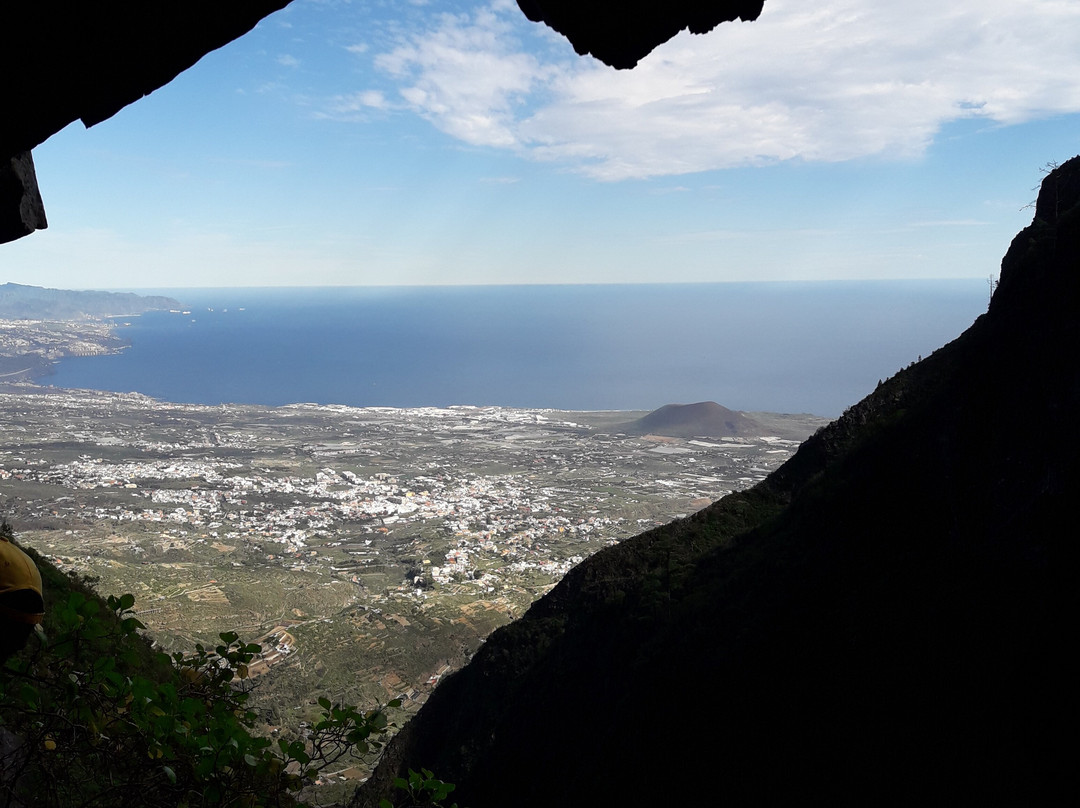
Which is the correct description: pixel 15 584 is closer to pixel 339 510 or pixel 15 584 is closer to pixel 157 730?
pixel 157 730

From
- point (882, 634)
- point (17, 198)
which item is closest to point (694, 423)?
point (882, 634)

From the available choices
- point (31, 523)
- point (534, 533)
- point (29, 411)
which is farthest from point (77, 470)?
point (534, 533)

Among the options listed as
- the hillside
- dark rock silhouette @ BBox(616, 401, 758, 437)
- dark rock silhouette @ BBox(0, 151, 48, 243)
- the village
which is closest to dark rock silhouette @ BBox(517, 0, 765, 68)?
dark rock silhouette @ BBox(0, 151, 48, 243)

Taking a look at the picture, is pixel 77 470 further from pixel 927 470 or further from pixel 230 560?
pixel 927 470

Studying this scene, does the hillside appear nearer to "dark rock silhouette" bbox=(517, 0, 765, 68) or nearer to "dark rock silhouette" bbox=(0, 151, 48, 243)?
"dark rock silhouette" bbox=(517, 0, 765, 68)

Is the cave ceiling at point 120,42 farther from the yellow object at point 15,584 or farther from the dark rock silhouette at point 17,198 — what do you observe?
the yellow object at point 15,584

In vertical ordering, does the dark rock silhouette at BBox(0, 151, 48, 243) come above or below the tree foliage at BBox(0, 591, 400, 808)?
above
